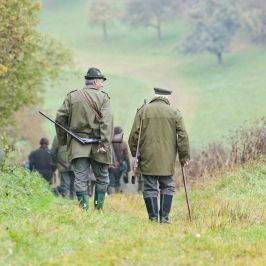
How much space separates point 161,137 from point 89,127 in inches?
41.7

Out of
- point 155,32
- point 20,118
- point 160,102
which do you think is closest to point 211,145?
point 160,102

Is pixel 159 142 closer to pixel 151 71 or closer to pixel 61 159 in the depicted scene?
pixel 61 159

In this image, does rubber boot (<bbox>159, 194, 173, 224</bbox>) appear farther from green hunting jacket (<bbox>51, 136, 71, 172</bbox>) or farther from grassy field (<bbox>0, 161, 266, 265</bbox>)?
green hunting jacket (<bbox>51, 136, 71, 172</bbox>)

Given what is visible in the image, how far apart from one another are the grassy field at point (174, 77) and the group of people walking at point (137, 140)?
1577 inches

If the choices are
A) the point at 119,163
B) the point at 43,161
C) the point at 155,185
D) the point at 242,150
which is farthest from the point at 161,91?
the point at 43,161

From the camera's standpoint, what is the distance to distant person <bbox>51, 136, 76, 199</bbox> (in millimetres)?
15367

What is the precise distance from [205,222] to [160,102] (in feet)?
6.23

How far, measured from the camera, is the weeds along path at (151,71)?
6762 cm

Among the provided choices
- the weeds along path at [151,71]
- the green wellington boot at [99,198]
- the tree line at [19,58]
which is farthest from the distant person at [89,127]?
the weeds along path at [151,71]

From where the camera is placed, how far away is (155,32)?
10325 cm

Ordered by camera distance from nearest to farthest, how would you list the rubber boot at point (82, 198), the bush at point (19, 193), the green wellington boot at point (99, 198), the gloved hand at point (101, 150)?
the bush at point (19, 193)
the gloved hand at point (101, 150)
the rubber boot at point (82, 198)
the green wellington boot at point (99, 198)

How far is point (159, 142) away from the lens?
9578mm

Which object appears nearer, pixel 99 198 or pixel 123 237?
pixel 123 237

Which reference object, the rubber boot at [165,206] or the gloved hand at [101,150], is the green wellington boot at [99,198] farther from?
the rubber boot at [165,206]
